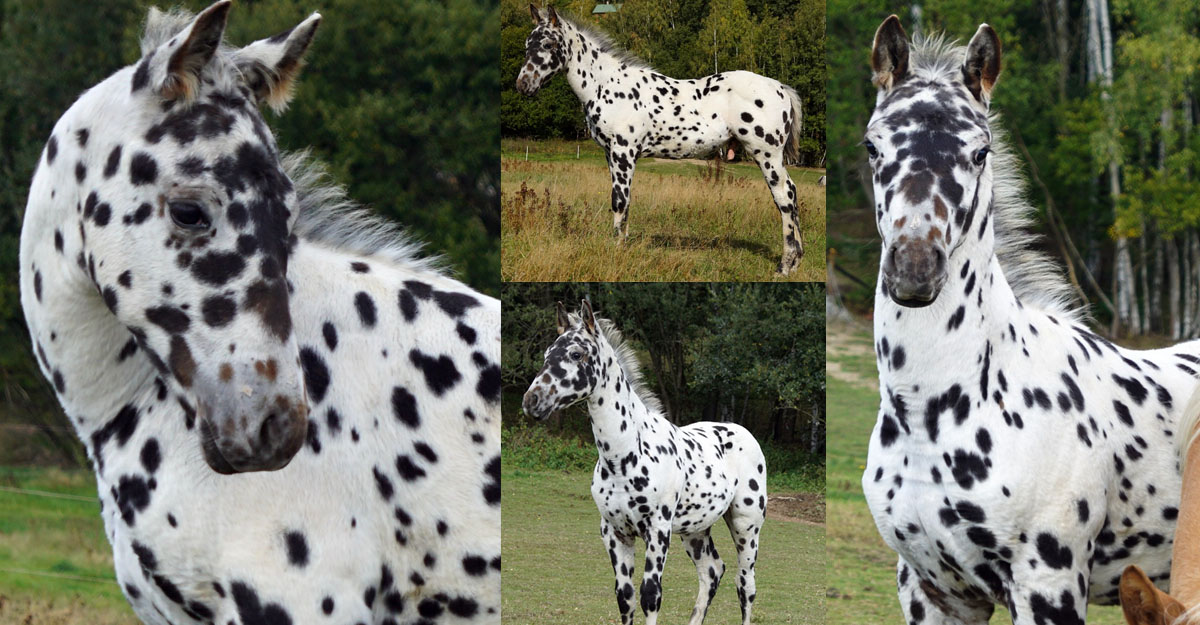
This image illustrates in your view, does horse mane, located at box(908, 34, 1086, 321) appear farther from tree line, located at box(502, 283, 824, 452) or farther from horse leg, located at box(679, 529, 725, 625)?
horse leg, located at box(679, 529, 725, 625)

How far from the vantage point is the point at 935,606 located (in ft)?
11.2

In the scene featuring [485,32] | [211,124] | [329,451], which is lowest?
[329,451]

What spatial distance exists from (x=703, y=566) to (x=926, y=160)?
4.68 ft

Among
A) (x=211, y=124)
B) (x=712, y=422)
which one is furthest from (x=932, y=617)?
(x=211, y=124)

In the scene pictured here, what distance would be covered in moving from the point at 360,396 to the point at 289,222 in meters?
0.55

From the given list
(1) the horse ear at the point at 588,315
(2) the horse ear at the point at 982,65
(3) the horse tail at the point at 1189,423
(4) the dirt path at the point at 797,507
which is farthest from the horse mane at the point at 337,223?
(3) the horse tail at the point at 1189,423

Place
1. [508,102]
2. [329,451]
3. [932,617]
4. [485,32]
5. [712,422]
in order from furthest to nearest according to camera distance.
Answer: [485,32], [932,617], [712,422], [508,102], [329,451]

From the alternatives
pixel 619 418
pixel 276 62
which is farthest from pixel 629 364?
pixel 276 62

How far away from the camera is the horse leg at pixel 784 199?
2949 mm

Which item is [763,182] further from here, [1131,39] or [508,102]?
[1131,39]

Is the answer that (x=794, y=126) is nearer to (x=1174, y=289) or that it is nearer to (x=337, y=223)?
(x=337, y=223)

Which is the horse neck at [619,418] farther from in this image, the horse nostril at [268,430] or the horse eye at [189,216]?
the horse eye at [189,216]

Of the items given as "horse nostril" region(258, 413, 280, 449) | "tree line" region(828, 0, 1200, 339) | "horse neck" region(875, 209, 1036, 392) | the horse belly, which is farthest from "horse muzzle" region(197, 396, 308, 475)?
"tree line" region(828, 0, 1200, 339)

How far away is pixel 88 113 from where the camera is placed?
245cm
